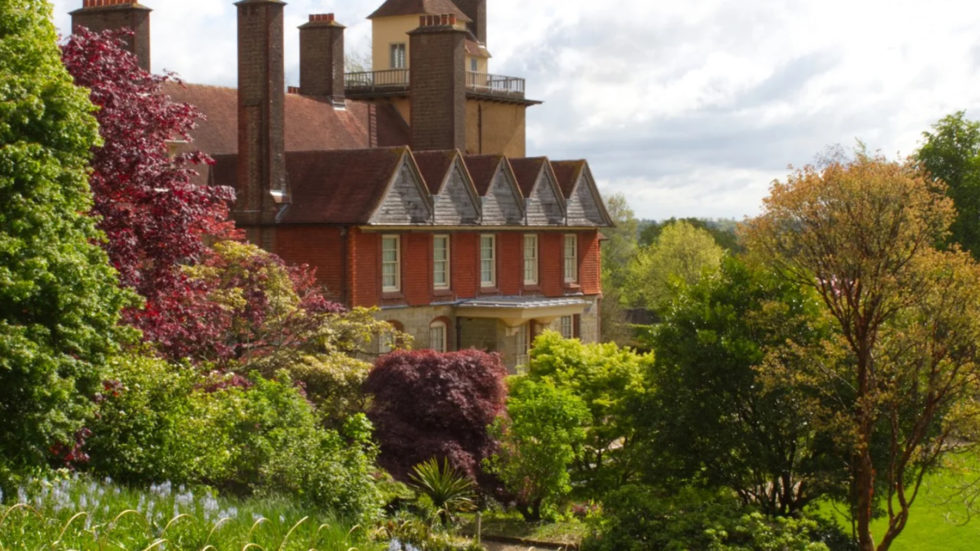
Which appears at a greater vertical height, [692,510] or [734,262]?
[734,262]

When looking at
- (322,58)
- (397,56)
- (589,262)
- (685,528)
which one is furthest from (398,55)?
(685,528)

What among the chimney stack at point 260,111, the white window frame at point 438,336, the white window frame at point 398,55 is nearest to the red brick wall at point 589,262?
the white window frame at point 438,336

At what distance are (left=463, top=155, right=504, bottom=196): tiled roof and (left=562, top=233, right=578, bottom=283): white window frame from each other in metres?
5.48

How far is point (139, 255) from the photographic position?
72.7 ft

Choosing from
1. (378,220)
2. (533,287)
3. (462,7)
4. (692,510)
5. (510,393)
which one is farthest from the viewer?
(462,7)

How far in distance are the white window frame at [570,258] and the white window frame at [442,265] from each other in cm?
716

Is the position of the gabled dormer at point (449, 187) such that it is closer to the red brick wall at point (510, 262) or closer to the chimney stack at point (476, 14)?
the red brick wall at point (510, 262)

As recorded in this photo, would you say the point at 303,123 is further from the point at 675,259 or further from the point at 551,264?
the point at 675,259

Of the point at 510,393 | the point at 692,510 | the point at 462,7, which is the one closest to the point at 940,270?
the point at 692,510

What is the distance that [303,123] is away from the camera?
47.2 m

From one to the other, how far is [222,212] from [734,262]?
954 cm

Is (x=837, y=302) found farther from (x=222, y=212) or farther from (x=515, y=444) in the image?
(x=222, y=212)

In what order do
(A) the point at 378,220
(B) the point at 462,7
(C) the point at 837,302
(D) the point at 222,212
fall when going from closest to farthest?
(C) the point at 837,302 → (D) the point at 222,212 → (A) the point at 378,220 → (B) the point at 462,7

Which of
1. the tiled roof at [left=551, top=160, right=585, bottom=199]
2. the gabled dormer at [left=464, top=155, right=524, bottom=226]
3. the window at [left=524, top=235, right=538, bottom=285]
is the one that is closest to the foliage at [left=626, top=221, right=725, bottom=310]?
the tiled roof at [left=551, top=160, right=585, bottom=199]
